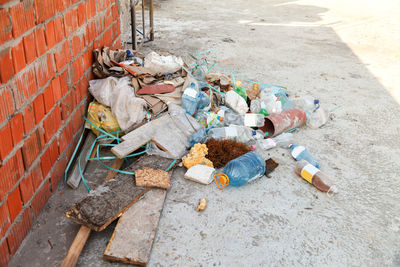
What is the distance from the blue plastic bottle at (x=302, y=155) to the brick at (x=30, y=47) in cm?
250

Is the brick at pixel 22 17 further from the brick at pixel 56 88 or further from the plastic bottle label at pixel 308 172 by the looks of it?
the plastic bottle label at pixel 308 172

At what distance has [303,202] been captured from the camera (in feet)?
9.61

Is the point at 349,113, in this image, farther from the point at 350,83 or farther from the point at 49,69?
the point at 49,69

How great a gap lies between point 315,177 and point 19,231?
7.89 feet

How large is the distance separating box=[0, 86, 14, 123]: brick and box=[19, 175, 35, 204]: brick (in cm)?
50

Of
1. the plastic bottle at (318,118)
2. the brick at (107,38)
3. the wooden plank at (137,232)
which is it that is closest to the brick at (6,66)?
the wooden plank at (137,232)

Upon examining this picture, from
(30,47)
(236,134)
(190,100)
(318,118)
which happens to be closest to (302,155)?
(236,134)

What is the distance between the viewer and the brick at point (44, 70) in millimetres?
2475

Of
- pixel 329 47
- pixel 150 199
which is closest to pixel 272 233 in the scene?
pixel 150 199

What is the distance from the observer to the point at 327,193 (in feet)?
9.95

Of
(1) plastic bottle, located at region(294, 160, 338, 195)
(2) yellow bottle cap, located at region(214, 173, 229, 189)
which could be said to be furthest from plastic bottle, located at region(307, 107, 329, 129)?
(2) yellow bottle cap, located at region(214, 173, 229, 189)

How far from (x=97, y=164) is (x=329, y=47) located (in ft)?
19.3

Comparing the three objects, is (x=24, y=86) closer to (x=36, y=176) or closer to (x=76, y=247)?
(x=36, y=176)

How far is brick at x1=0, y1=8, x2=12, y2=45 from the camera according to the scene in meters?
1.98
